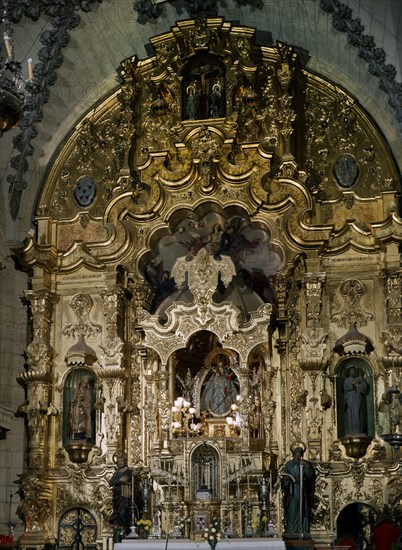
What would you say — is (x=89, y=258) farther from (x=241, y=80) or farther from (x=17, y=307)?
(x=241, y=80)

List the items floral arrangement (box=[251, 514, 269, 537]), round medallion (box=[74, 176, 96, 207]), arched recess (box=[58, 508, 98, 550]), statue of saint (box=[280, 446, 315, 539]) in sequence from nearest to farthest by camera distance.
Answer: floral arrangement (box=[251, 514, 269, 537]), statue of saint (box=[280, 446, 315, 539]), arched recess (box=[58, 508, 98, 550]), round medallion (box=[74, 176, 96, 207])

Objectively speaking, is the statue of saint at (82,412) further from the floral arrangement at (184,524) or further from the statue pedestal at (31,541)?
the floral arrangement at (184,524)

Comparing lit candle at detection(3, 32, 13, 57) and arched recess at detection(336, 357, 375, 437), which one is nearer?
lit candle at detection(3, 32, 13, 57)

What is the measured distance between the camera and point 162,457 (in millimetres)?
19625

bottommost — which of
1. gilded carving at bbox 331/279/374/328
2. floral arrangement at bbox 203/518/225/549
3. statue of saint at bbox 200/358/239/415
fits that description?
floral arrangement at bbox 203/518/225/549

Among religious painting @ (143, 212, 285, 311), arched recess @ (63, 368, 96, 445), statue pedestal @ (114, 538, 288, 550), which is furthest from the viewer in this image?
religious painting @ (143, 212, 285, 311)

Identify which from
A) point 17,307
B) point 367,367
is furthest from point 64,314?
point 367,367

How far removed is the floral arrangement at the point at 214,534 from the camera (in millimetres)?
15195

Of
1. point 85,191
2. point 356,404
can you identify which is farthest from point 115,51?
point 356,404

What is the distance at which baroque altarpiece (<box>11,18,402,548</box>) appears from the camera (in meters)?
19.5

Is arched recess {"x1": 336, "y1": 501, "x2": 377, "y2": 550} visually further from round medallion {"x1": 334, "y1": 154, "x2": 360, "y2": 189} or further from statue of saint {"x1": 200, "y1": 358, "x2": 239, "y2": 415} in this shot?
round medallion {"x1": 334, "y1": 154, "x2": 360, "y2": 189}

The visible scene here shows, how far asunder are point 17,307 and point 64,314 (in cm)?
96

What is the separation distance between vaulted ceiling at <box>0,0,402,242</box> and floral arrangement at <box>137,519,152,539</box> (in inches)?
256

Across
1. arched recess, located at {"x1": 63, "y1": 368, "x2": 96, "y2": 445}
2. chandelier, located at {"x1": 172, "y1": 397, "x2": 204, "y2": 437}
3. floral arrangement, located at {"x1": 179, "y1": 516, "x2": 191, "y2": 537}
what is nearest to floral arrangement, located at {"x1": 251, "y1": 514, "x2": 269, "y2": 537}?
floral arrangement, located at {"x1": 179, "y1": 516, "x2": 191, "y2": 537}
